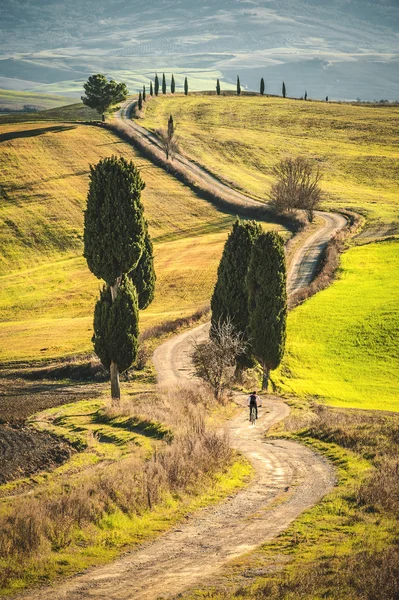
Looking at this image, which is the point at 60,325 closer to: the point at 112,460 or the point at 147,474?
the point at 112,460

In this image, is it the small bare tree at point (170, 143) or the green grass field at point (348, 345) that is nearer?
the green grass field at point (348, 345)

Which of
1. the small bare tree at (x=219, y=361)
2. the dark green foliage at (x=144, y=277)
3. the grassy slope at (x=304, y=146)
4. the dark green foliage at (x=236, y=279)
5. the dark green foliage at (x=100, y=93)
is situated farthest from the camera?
the dark green foliage at (x=100, y=93)

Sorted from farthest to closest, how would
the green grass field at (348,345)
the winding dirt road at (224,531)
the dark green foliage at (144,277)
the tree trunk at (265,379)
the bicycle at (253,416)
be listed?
the dark green foliage at (144,277)
the green grass field at (348,345)
the tree trunk at (265,379)
the bicycle at (253,416)
the winding dirt road at (224,531)

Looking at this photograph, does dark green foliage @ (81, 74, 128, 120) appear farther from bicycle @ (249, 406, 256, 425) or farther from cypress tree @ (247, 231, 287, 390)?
bicycle @ (249, 406, 256, 425)

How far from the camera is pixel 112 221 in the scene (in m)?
44.8

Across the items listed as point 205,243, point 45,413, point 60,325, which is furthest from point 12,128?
point 45,413

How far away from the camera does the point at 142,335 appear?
6288 cm

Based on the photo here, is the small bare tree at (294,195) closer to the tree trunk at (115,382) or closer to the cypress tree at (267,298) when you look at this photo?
the cypress tree at (267,298)

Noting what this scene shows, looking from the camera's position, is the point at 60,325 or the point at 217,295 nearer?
the point at 217,295

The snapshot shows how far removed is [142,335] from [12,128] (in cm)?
10193

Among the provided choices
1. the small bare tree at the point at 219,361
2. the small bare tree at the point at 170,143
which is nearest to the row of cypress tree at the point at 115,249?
the small bare tree at the point at 219,361

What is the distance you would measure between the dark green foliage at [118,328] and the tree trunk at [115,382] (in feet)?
1.07

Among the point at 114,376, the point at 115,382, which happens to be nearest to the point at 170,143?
the point at 114,376

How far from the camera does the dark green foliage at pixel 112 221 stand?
4481 centimetres
